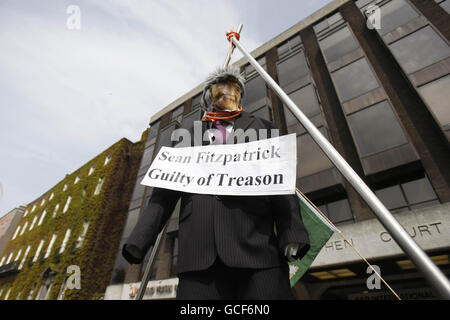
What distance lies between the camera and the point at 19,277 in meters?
24.0

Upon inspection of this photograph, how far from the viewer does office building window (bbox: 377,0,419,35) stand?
33.7 feet

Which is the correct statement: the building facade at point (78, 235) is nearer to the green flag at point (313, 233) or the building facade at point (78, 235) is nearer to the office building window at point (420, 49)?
the green flag at point (313, 233)

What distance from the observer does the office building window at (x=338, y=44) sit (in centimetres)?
1162

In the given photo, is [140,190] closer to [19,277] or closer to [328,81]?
[328,81]

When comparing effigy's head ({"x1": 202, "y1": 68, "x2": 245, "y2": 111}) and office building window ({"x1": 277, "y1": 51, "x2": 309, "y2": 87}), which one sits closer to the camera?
effigy's head ({"x1": 202, "y1": 68, "x2": 245, "y2": 111})

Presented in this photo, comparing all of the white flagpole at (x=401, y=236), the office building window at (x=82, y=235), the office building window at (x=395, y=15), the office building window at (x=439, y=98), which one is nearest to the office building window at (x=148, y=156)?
the office building window at (x=82, y=235)

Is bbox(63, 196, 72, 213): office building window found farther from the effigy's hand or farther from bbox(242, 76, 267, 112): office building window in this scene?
the effigy's hand

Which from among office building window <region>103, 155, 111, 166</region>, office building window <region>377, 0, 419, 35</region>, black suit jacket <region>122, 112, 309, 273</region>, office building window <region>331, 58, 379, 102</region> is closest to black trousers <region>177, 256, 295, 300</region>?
black suit jacket <region>122, 112, 309, 273</region>

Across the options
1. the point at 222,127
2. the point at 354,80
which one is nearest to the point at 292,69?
the point at 354,80

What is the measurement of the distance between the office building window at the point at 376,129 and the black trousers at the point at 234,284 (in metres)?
8.71

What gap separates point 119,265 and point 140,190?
5.49 meters

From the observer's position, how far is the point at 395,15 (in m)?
10.6

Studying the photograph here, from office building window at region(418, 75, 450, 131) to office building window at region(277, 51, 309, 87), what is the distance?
5.57 m
